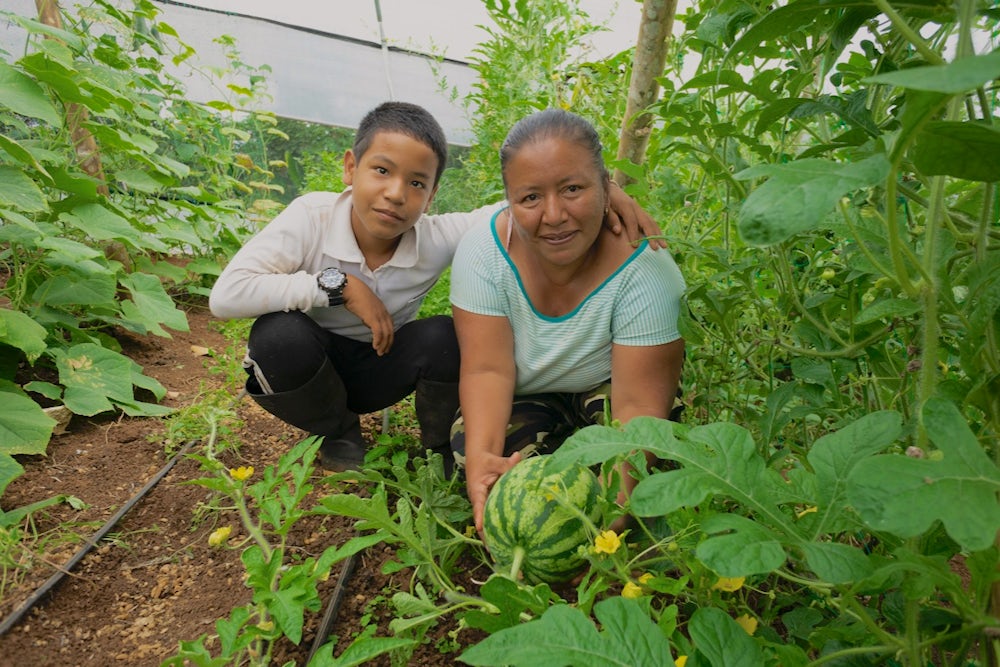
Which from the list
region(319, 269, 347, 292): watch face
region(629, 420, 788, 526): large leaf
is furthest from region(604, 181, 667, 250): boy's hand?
region(629, 420, 788, 526): large leaf

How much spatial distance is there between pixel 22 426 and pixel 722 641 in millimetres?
1973

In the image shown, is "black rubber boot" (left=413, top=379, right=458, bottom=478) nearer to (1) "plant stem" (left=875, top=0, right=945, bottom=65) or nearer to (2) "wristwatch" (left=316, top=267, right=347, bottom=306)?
(2) "wristwatch" (left=316, top=267, right=347, bottom=306)

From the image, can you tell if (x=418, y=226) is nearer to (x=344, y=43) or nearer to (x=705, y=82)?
(x=705, y=82)

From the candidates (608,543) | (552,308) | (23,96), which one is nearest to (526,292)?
(552,308)

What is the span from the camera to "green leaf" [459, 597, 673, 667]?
726mm

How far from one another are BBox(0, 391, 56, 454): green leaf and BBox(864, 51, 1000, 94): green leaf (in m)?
2.19

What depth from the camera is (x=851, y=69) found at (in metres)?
1.27

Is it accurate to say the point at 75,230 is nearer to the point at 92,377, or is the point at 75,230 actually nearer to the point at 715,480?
the point at 92,377

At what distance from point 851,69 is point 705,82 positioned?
1.26ft

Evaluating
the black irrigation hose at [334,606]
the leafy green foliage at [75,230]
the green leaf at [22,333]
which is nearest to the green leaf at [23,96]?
the leafy green foliage at [75,230]

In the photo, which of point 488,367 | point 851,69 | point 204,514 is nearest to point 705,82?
point 851,69

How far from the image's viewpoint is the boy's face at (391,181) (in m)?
1.96

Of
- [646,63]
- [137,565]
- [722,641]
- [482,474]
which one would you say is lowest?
[137,565]

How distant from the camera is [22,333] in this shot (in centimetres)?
219
